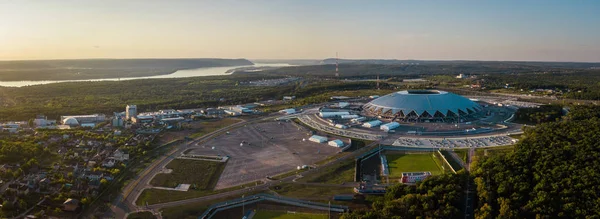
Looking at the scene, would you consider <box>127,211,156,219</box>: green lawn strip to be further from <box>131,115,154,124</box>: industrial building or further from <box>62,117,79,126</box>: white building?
<box>62,117,79,126</box>: white building

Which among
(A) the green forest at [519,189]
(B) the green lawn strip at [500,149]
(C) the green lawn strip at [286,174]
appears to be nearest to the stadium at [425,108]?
(B) the green lawn strip at [500,149]

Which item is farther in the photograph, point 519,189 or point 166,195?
point 166,195

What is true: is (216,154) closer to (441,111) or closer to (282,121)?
(282,121)

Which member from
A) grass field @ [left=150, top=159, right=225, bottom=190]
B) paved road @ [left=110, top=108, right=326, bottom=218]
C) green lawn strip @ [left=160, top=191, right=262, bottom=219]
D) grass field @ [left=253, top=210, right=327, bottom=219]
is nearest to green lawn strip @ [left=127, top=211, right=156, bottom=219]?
paved road @ [left=110, top=108, right=326, bottom=218]

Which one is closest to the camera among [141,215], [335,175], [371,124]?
[141,215]

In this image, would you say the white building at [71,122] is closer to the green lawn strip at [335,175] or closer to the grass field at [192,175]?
the grass field at [192,175]

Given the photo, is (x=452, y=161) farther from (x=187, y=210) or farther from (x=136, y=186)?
(x=136, y=186)

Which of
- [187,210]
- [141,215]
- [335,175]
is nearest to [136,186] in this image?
[141,215]
